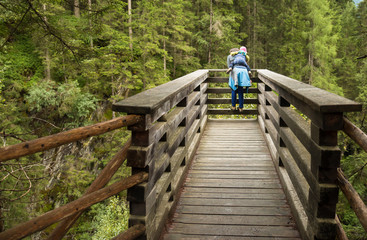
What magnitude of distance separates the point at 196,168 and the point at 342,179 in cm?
275

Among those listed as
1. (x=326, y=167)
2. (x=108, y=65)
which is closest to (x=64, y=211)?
(x=326, y=167)

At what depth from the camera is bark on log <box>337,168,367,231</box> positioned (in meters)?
1.79

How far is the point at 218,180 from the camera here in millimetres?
4195

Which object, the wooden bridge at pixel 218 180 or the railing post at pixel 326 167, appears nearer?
the wooden bridge at pixel 218 180

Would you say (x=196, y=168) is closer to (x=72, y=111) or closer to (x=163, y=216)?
(x=163, y=216)

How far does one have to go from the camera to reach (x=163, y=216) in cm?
288

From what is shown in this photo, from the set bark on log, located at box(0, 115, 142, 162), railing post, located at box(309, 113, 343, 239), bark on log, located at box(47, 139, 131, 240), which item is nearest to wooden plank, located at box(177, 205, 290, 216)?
railing post, located at box(309, 113, 343, 239)

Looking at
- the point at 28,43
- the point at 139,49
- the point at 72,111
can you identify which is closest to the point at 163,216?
the point at 139,49

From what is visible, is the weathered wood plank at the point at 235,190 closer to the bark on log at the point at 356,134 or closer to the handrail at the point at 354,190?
the handrail at the point at 354,190

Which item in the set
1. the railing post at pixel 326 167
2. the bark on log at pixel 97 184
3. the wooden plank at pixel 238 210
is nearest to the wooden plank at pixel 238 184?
the wooden plank at pixel 238 210

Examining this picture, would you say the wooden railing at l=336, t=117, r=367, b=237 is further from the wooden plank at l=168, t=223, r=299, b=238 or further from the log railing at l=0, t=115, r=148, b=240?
the log railing at l=0, t=115, r=148, b=240

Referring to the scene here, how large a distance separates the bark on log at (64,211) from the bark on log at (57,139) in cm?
34

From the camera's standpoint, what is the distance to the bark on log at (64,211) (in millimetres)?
1358

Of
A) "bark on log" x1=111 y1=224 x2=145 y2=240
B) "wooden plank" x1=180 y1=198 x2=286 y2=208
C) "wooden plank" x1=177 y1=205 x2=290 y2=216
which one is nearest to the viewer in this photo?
"bark on log" x1=111 y1=224 x2=145 y2=240
